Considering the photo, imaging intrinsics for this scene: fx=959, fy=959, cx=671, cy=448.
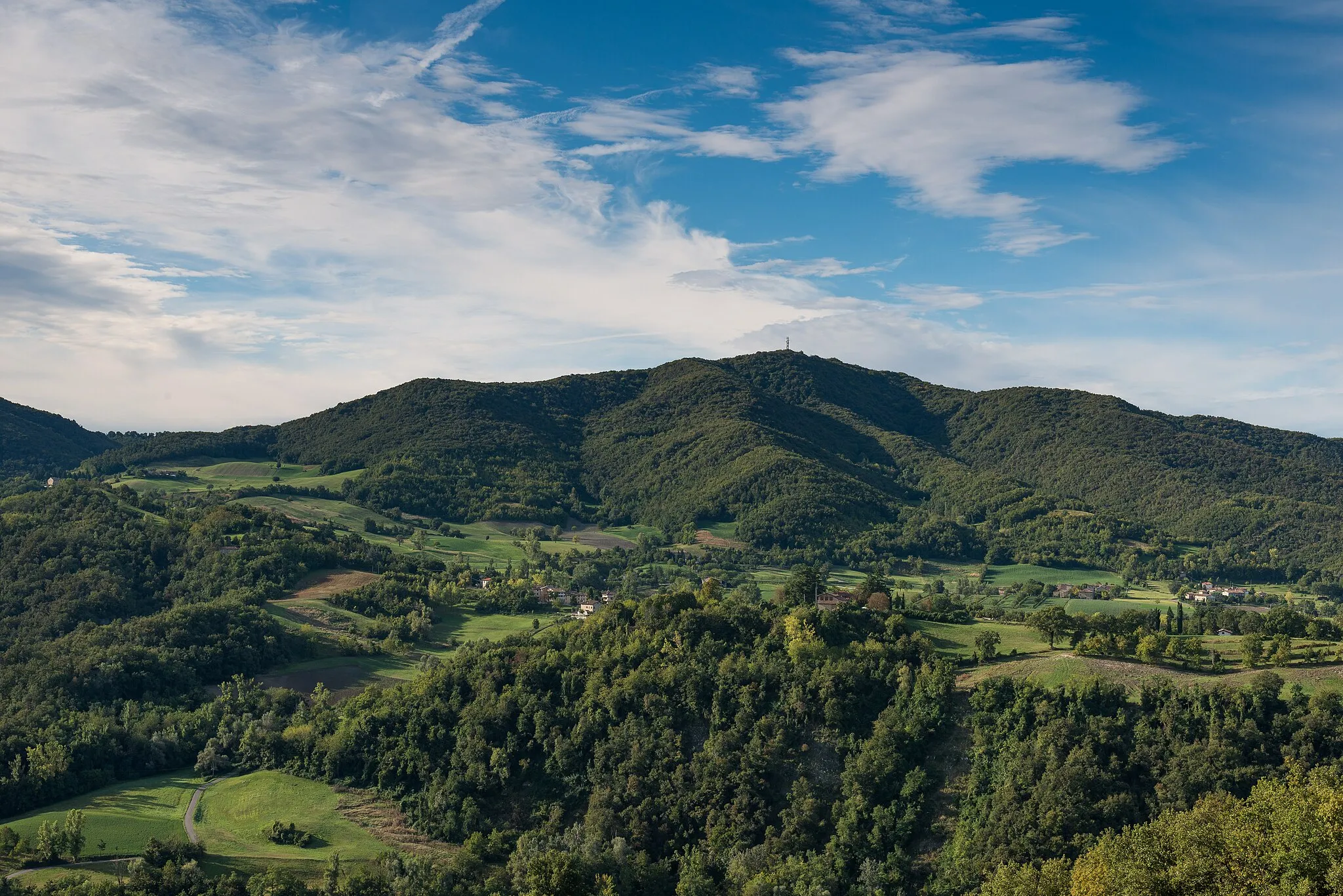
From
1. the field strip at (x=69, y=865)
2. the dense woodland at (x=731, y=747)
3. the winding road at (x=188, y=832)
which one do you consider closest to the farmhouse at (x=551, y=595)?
the dense woodland at (x=731, y=747)

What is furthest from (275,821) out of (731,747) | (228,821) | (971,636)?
(971,636)

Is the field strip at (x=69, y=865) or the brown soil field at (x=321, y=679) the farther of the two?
the brown soil field at (x=321, y=679)

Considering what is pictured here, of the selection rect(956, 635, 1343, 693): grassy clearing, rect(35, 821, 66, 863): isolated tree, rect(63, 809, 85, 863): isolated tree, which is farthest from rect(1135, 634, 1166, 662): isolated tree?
rect(35, 821, 66, 863): isolated tree

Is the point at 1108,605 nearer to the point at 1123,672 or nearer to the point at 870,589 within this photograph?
the point at 870,589

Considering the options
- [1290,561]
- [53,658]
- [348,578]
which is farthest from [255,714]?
[1290,561]

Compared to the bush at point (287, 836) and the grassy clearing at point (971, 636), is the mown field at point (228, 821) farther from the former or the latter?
the grassy clearing at point (971, 636)

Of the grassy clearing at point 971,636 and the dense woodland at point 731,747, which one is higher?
the grassy clearing at point 971,636

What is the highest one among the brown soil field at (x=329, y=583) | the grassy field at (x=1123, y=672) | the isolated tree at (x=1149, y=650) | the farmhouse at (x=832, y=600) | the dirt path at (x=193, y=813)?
the farmhouse at (x=832, y=600)
